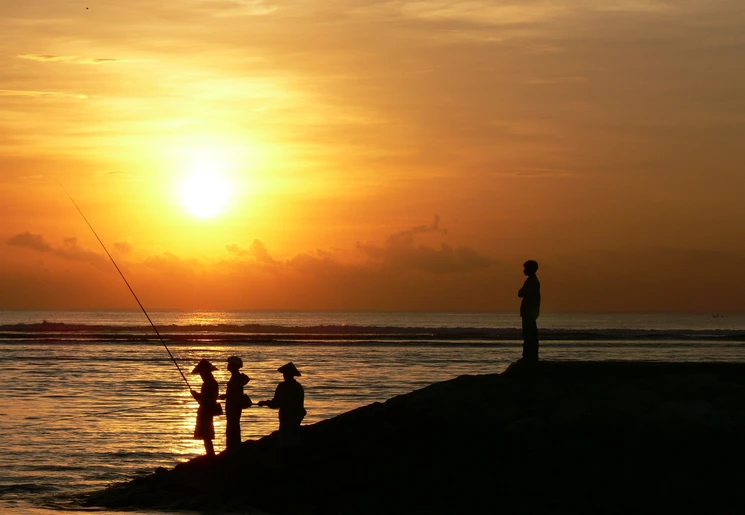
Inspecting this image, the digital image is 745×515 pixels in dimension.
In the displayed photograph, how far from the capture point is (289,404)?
16.1 m

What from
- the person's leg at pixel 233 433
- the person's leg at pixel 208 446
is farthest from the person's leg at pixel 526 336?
the person's leg at pixel 208 446

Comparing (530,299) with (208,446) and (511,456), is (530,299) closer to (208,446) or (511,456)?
(511,456)

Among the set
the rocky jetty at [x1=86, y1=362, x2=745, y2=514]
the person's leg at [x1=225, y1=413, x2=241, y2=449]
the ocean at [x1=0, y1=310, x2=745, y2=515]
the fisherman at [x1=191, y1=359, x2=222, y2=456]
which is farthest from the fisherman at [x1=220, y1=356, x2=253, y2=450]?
the ocean at [x1=0, y1=310, x2=745, y2=515]

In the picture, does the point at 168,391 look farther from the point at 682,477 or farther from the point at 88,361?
the point at 682,477

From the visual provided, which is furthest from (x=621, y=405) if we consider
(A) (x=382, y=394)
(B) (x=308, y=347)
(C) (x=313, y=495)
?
(B) (x=308, y=347)

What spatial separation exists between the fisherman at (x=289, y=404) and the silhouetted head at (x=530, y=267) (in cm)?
450

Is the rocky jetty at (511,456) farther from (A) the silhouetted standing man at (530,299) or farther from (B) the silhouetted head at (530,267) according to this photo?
(B) the silhouetted head at (530,267)

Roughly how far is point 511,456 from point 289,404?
3.79 m

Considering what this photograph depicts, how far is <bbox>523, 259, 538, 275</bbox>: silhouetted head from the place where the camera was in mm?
17125

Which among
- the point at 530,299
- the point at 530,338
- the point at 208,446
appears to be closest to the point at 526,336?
the point at 530,338

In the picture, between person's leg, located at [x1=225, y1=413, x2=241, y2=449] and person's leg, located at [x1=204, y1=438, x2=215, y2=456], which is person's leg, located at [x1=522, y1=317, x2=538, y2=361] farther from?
person's leg, located at [x1=204, y1=438, x2=215, y2=456]

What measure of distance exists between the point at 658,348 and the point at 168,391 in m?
42.4

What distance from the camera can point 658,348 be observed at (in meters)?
66.4

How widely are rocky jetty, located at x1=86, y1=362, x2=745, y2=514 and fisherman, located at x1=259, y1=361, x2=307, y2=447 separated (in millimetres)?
271
